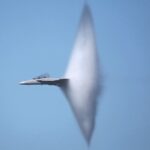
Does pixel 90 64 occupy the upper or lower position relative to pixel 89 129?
upper

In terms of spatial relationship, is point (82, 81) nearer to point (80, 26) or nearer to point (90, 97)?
point (90, 97)

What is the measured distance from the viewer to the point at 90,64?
11.6 metres

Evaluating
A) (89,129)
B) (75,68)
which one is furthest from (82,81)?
(89,129)

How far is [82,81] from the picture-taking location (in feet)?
39.0

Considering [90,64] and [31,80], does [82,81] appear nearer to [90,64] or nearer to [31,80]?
[90,64]

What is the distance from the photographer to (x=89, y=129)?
1173cm

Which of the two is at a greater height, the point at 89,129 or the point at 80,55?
the point at 80,55

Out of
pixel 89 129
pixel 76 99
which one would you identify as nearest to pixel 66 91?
pixel 76 99

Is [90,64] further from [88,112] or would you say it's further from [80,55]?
[88,112]

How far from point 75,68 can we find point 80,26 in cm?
106

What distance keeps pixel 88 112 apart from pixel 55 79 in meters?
1.17

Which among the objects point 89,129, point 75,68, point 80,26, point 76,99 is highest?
point 80,26

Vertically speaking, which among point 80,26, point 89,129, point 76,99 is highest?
point 80,26

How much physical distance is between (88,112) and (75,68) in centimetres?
115
